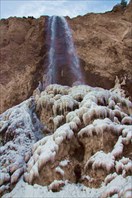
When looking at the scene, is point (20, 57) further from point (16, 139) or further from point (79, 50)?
point (16, 139)

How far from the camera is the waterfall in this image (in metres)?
16.5

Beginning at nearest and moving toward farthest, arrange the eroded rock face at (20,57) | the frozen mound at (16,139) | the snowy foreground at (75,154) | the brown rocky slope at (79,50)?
the snowy foreground at (75,154)
the frozen mound at (16,139)
the eroded rock face at (20,57)
the brown rocky slope at (79,50)

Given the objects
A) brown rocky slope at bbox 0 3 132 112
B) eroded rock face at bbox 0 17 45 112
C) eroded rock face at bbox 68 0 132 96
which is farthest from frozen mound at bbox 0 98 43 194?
eroded rock face at bbox 68 0 132 96

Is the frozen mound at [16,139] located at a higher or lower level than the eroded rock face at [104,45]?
lower

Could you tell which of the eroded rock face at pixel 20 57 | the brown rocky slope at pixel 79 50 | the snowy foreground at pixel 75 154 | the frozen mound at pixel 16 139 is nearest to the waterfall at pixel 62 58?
the brown rocky slope at pixel 79 50

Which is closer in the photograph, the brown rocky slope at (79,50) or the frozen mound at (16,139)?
the frozen mound at (16,139)

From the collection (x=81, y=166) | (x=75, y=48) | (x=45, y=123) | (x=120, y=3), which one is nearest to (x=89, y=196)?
(x=81, y=166)

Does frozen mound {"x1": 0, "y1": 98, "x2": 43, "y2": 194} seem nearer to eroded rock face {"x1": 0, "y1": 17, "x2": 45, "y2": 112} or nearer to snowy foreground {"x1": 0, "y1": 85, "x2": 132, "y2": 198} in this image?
snowy foreground {"x1": 0, "y1": 85, "x2": 132, "y2": 198}

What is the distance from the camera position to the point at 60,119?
10750 millimetres

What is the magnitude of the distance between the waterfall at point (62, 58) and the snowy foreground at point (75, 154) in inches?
214

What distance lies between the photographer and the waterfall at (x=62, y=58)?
54.2 feet

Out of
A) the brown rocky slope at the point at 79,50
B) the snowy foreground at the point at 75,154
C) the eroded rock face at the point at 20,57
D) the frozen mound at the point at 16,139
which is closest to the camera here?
the snowy foreground at the point at 75,154

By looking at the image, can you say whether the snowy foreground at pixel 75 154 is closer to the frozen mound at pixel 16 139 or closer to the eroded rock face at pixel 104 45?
the frozen mound at pixel 16 139

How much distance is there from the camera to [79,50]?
707 inches
